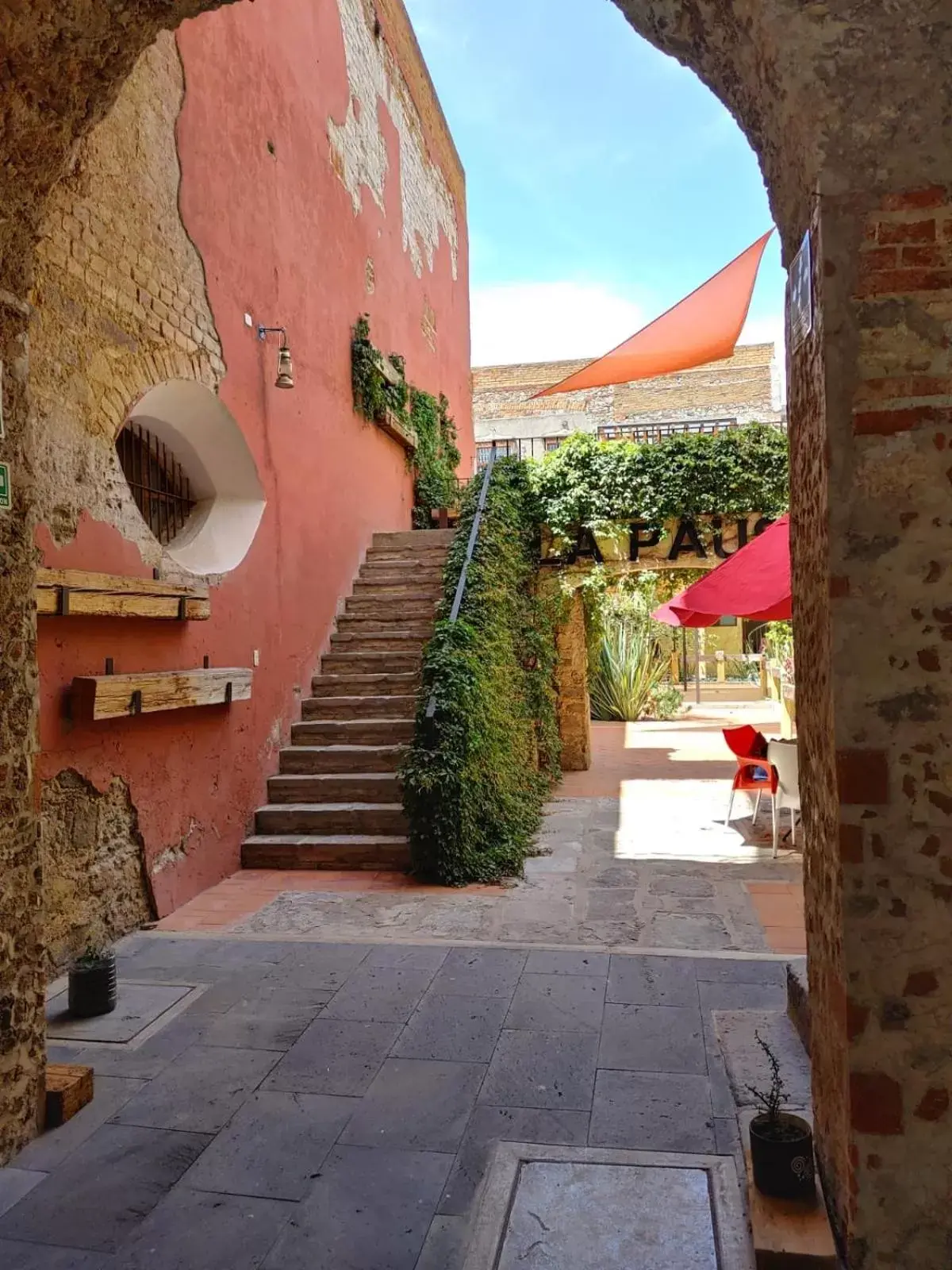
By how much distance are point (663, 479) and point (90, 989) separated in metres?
7.12

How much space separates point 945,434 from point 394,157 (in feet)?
33.3

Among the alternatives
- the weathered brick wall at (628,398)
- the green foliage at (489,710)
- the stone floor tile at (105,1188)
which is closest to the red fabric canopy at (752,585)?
the green foliage at (489,710)

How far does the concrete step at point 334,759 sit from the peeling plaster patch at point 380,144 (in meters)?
5.34

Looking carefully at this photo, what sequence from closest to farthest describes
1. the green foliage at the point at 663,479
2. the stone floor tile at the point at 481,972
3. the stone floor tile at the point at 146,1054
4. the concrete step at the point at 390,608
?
the stone floor tile at the point at 146,1054 < the stone floor tile at the point at 481,972 < the concrete step at the point at 390,608 < the green foliage at the point at 663,479

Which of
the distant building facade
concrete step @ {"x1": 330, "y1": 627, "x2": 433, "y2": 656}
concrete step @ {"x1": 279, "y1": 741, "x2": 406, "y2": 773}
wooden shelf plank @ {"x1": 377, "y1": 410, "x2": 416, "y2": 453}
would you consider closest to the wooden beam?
concrete step @ {"x1": 279, "y1": 741, "x2": 406, "y2": 773}

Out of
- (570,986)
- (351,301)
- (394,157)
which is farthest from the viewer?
(394,157)

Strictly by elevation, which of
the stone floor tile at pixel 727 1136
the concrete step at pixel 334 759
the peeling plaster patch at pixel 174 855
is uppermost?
the concrete step at pixel 334 759

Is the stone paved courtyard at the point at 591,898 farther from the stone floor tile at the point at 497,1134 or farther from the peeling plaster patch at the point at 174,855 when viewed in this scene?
the stone floor tile at the point at 497,1134

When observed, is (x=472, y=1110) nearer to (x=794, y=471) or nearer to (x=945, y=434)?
(x=794, y=471)

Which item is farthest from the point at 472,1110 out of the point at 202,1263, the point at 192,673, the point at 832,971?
the point at 192,673

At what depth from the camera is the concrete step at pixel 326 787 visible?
231 inches

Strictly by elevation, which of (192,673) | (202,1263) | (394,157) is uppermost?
(394,157)

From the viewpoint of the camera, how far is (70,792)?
3.88m

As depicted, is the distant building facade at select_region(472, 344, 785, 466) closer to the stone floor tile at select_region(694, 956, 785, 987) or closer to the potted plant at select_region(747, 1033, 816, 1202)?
the stone floor tile at select_region(694, 956, 785, 987)
